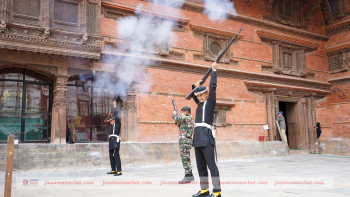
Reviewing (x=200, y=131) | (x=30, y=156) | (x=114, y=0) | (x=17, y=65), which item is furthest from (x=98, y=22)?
(x=200, y=131)

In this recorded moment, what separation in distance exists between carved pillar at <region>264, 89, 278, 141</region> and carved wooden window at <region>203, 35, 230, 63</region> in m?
3.19

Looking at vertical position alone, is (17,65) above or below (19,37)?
below

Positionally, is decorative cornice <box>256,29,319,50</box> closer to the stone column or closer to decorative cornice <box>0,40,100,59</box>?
the stone column

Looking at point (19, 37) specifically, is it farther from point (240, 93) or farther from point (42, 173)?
point (240, 93)

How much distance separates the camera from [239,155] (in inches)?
515

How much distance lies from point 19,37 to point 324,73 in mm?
16994

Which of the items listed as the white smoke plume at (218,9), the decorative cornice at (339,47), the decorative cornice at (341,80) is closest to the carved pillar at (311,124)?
the decorative cornice at (341,80)

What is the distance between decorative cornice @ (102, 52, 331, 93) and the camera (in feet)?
46.8

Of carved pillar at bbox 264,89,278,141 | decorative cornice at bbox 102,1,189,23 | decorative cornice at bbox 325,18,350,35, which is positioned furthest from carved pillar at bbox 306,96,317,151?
decorative cornice at bbox 102,1,189,23

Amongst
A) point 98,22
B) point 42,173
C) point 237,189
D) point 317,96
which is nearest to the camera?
point 237,189

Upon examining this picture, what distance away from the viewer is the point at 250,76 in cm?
1677

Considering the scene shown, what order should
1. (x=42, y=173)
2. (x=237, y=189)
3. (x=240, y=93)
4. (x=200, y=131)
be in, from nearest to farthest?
(x=200, y=131)
(x=237, y=189)
(x=42, y=173)
(x=240, y=93)

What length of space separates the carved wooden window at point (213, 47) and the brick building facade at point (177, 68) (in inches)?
2.0

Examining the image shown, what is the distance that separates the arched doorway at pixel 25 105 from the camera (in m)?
11.6
